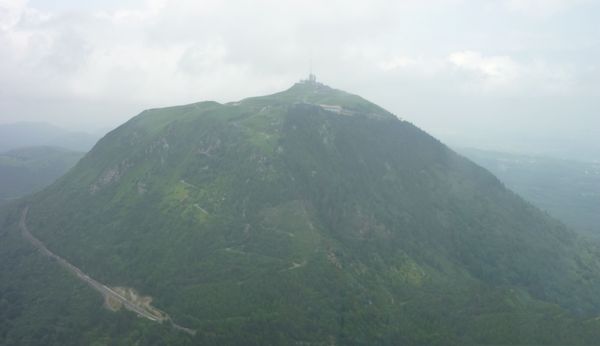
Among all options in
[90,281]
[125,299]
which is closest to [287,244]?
[125,299]

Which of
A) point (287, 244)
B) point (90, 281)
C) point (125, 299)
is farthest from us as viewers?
point (287, 244)

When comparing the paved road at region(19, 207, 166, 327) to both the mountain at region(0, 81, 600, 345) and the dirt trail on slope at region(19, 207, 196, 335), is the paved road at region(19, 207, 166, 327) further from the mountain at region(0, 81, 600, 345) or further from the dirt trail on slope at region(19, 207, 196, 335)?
the mountain at region(0, 81, 600, 345)

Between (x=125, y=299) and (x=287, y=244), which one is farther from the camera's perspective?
(x=287, y=244)

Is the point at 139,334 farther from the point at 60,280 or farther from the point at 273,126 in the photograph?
the point at 273,126

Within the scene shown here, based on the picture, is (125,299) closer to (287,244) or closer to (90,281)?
(90,281)

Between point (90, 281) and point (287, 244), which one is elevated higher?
point (287, 244)

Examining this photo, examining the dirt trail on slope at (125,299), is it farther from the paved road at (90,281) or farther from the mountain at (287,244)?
the mountain at (287,244)

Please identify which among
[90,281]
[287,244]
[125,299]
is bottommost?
[125,299]

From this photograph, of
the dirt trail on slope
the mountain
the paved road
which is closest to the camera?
the dirt trail on slope

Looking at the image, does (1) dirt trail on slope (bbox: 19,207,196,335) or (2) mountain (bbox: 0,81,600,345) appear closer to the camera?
(1) dirt trail on slope (bbox: 19,207,196,335)

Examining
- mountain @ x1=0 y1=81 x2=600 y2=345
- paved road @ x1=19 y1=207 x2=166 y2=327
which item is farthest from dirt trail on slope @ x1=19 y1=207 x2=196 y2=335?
mountain @ x1=0 y1=81 x2=600 y2=345
